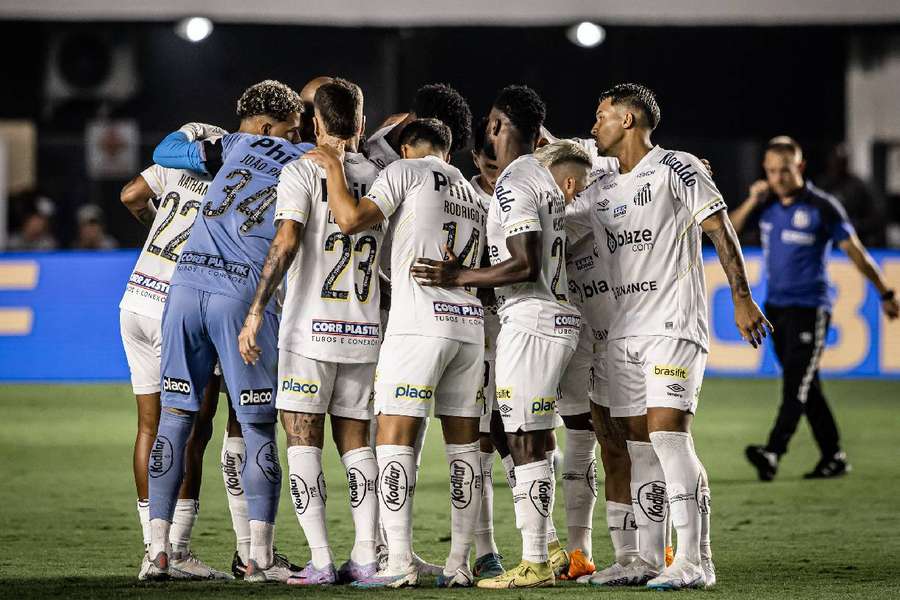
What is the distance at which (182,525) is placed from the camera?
6.94 meters

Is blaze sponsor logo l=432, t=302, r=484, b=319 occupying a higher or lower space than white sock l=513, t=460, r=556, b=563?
higher

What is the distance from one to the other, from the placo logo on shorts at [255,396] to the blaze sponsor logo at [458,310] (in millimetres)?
844

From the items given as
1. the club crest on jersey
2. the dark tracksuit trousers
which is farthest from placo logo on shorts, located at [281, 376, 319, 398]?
the dark tracksuit trousers

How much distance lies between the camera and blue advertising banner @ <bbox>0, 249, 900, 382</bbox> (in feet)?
52.4

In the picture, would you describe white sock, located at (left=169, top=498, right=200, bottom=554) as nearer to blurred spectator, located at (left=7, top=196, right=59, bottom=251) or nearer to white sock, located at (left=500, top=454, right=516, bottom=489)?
white sock, located at (left=500, top=454, right=516, bottom=489)

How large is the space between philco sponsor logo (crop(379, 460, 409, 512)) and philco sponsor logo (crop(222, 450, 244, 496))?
3.07 feet

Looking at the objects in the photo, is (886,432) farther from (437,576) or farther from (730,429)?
(437,576)

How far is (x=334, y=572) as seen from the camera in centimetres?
650

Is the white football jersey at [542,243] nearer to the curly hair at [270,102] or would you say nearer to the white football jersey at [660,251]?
the white football jersey at [660,251]

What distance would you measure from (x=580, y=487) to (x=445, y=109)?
1913 millimetres

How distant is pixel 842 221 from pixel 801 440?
8.34 ft

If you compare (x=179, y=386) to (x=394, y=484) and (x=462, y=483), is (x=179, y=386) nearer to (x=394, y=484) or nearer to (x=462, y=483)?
(x=394, y=484)

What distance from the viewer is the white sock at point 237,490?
696 centimetres

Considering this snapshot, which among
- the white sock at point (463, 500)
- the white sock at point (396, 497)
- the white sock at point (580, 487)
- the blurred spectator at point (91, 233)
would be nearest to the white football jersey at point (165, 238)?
the white sock at point (396, 497)
